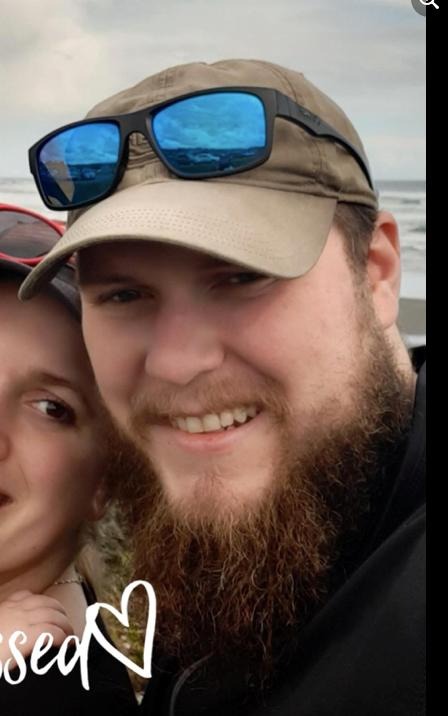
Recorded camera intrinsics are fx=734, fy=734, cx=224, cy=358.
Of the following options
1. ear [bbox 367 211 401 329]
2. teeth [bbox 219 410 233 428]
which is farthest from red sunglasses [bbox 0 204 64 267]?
ear [bbox 367 211 401 329]

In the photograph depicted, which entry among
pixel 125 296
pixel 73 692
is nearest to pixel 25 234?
pixel 125 296

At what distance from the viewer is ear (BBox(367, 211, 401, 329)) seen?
1396mm

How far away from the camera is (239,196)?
3.96ft

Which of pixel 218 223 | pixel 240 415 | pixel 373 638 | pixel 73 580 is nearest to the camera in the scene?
pixel 373 638

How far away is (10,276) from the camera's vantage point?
1524 mm

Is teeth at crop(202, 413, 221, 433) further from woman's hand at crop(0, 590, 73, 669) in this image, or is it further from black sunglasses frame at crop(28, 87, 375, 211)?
woman's hand at crop(0, 590, 73, 669)

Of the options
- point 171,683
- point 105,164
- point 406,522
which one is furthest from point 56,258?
point 171,683

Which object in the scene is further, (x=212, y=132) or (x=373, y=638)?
(x=212, y=132)

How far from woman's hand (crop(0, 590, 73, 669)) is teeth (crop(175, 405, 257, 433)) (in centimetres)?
53

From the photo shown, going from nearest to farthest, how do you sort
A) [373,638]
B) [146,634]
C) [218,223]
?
[373,638] → [218,223] → [146,634]

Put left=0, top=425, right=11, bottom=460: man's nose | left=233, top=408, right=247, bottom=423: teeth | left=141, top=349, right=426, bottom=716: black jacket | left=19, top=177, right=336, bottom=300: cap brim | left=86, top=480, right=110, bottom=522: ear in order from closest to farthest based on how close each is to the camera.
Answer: left=141, top=349, right=426, bottom=716: black jacket < left=19, top=177, right=336, bottom=300: cap brim < left=233, top=408, right=247, bottom=423: teeth < left=0, top=425, right=11, bottom=460: man's nose < left=86, top=480, right=110, bottom=522: ear

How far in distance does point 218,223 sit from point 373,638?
2.15 ft

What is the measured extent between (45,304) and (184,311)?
0.46 m

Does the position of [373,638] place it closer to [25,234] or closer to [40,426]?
[40,426]
